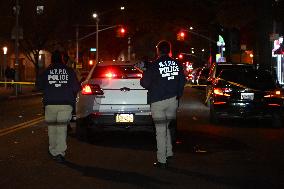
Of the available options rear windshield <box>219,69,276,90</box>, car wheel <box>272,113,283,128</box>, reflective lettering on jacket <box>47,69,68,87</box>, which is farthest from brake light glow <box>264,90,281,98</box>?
reflective lettering on jacket <box>47,69,68,87</box>

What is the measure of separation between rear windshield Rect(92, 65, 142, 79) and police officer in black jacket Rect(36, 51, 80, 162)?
206cm

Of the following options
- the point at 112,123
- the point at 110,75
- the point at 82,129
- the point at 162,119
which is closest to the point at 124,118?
the point at 112,123

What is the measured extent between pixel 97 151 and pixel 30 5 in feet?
135

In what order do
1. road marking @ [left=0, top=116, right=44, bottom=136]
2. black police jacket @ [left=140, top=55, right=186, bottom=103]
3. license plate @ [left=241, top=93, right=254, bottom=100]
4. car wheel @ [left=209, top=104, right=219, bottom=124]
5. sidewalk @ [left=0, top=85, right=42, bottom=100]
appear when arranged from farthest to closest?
sidewalk @ [left=0, top=85, right=42, bottom=100]
car wheel @ [left=209, top=104, right=219, bottom=124]
license plate @ [left=241, top=93, right=254, bottom=100]
road marking @ [left=0, top=116, right=44, bottom=136]
black police jacket @ [left=140, top=55, right=186, bottom=103]

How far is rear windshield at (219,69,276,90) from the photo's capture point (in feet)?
55.2

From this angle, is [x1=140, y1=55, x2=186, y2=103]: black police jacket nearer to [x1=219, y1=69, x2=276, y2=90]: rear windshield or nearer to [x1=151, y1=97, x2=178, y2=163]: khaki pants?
[x1=151, y1=97, x2=178, y2=163]: khaki pants

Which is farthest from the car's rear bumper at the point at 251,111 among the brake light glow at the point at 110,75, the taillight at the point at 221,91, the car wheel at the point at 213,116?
the brake light glow at the point at 110,75

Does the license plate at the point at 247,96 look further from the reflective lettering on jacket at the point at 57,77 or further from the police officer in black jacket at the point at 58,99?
the reflective lettering on jacket at the point at 57,77

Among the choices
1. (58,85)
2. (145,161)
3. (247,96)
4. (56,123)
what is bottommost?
(145,161)

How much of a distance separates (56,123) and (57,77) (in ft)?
2.48

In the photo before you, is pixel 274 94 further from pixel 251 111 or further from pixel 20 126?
pixel 20 126

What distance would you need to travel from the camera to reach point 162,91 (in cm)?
991

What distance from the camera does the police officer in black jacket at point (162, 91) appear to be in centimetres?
993

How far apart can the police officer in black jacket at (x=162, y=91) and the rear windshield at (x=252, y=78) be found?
7.06 meters
